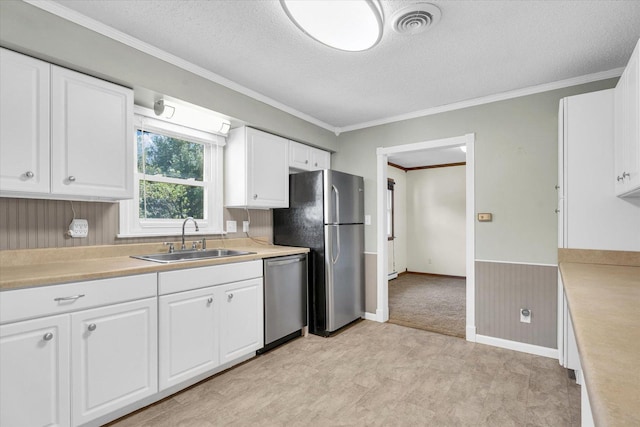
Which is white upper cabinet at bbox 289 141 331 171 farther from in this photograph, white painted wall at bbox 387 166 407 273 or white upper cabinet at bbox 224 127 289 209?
white painted wall at bbox 387 166 407 273

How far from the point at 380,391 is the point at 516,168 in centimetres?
230

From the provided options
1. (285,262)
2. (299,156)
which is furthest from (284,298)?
(299,156)

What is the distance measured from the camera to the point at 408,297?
496 cm

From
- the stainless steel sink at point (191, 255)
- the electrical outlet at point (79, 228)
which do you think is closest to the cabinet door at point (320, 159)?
the stainless steel sink at point (191, 255)

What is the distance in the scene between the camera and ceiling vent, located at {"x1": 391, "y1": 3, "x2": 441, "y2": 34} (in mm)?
1798

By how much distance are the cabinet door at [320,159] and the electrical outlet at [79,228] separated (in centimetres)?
236

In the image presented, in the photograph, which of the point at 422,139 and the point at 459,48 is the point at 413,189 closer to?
the point at 422,139

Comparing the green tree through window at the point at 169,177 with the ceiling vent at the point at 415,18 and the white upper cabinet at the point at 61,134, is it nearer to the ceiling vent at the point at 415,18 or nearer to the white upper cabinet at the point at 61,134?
the white upper cabinet at the point at 61,134

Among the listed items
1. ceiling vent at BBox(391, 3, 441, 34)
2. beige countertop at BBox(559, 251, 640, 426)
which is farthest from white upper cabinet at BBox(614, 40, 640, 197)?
ceiling vent at BBox(391, 3, 441, 34)

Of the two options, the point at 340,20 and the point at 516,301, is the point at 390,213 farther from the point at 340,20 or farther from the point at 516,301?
the point at 340,20

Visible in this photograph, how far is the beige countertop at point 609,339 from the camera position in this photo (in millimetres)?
608

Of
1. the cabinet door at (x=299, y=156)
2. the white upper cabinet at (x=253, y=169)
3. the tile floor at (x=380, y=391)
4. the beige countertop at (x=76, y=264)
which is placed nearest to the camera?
the beige countertop at (x=76, y=264)

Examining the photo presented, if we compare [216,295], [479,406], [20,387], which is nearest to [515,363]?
[479,406]

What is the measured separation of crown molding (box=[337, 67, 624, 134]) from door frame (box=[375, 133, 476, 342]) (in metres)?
0.31
